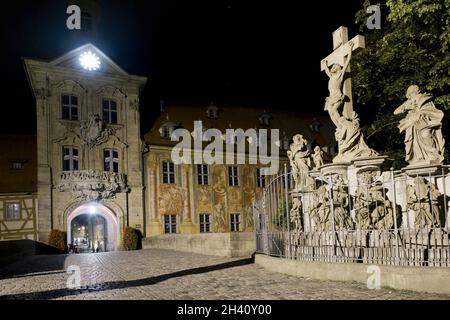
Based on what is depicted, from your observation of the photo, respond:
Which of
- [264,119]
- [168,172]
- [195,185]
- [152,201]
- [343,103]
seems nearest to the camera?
[343,103]

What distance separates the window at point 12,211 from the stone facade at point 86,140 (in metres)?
2.60

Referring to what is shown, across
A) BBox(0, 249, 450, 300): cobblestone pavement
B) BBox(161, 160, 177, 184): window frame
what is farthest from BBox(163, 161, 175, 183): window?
BBox(0, 249, 450, 300): cobblestone pavement

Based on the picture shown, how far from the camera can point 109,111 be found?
99.9 ft

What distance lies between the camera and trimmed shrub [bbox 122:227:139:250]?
92.2ft

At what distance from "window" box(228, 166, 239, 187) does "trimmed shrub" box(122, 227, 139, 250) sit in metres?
8.76

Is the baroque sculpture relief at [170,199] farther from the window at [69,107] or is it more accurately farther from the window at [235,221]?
the window at [69,107]

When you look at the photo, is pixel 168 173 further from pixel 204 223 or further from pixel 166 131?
pixel 204 223

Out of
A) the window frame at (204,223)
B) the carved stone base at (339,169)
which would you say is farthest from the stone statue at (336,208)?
the window frame at (204,223)

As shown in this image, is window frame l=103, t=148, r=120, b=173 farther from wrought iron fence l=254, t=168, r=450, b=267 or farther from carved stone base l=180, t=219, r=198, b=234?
wrought iron fence l=254, t=168, r=450, b=267

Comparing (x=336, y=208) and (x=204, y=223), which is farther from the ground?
(x=336, y=208)

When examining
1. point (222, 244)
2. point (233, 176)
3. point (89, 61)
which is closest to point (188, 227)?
point (233, 176)

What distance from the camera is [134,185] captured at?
3006 centimetres

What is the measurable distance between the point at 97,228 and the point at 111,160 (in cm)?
542

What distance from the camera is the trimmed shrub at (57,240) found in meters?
26.7
